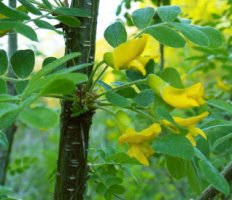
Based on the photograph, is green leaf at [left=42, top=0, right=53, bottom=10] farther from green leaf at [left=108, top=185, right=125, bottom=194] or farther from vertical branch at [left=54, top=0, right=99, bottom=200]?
green leaf at [left=108, top=185, right=125, bottom=194]

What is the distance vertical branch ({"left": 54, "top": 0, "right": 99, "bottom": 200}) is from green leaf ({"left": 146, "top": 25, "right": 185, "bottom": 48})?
94mm

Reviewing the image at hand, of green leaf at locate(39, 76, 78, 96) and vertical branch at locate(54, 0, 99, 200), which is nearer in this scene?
green leaf at locate(39, 76, 78, 96)

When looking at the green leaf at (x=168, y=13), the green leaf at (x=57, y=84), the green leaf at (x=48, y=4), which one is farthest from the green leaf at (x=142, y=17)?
the green leaf at (x=57, y=84)

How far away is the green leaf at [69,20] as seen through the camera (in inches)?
24.7

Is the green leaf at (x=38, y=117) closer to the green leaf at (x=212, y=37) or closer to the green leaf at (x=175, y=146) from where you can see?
the green leaf at (x=175, y=146)

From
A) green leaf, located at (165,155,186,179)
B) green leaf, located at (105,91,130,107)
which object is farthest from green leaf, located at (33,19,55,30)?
green leaf, located at (165,155,186,179)

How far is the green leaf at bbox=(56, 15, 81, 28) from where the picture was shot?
63cm

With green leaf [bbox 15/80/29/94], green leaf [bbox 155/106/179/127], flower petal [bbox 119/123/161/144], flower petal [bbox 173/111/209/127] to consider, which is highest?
green leaf [bbox 155/106/179/127]

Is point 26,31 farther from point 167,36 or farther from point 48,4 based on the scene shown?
point 167,36

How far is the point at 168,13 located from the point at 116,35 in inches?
3.3

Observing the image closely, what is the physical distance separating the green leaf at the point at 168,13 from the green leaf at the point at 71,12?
101 millimetres

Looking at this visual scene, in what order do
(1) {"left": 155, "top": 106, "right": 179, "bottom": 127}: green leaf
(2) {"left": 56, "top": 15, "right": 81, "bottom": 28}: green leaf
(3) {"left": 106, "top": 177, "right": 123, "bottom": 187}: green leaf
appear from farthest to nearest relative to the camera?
(3) {"left": 106, "top": 177, "right": 123, "bottom": 187}: green leaf < (2) {"left": 56, "top": 15, "right": 81, "bottom": 28}: green leaf < (1) {"left": 155, "top": 106, "right": 179, "bottom": 127}: green leaf

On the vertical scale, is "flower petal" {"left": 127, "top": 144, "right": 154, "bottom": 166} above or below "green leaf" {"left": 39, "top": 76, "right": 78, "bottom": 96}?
below

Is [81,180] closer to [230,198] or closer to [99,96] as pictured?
[99,96]
